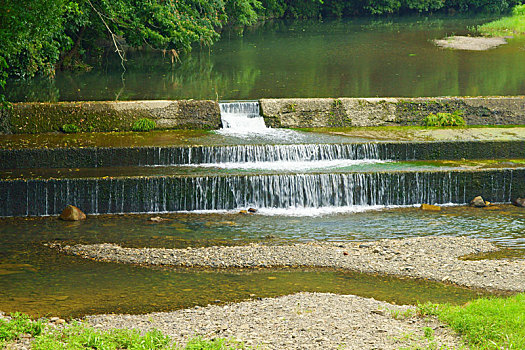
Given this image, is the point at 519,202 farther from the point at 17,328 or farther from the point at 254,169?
the point at 17,328

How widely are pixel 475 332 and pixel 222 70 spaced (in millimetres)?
19905

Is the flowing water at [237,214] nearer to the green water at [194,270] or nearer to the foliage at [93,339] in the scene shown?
the green water at [194,270]

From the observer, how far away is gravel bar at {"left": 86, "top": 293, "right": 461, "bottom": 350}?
6.89 meters

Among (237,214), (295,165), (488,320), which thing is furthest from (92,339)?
(295,165)

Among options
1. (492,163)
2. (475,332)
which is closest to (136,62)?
(492,163)

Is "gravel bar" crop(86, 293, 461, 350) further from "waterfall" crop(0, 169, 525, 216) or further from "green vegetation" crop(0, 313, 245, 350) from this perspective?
"waterfall" crop(0, 169, 525, 216)

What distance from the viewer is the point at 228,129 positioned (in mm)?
16891

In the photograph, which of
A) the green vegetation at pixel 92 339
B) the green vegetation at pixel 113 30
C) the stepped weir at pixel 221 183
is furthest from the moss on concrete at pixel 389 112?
the green vegetation at pixel 92 339

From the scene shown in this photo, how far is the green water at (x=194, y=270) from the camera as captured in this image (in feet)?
28.5

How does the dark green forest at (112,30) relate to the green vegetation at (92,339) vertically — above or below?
above

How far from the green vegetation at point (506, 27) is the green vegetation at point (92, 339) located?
35.0m

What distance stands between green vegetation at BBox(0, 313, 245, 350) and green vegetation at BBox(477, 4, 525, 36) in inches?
1379

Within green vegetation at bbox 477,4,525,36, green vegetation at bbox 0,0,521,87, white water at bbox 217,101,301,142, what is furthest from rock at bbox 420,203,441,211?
green vegetation at bbox 477,4,525,36

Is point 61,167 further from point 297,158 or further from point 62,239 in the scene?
point 297,158
